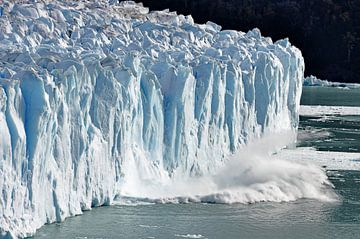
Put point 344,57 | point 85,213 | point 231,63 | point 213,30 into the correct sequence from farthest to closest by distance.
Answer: point 344,57 → point 213,30 → point 231,63 → point 85,213

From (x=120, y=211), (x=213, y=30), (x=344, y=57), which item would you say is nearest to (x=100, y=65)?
(x=120, y=211)

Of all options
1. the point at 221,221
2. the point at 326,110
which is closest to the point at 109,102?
the point at 221,221

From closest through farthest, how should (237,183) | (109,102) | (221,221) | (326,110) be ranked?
(221,221), (109,102), (237,183), (326,110)

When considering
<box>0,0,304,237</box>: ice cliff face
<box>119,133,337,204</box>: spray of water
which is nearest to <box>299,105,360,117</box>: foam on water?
<box>0,0,304,237</box>: ice cliff face

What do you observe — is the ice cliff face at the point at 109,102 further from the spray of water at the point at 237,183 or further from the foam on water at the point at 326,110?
the foam on water at the point at 326,110

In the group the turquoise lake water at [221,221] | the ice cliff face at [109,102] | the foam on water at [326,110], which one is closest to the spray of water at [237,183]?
the ice cliff face at [109,102]

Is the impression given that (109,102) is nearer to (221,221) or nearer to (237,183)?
(221,221)

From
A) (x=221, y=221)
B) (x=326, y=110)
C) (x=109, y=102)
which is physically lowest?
(x=221, y=221)

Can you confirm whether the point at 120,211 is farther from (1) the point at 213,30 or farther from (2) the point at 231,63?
(1) the point at 213,30
